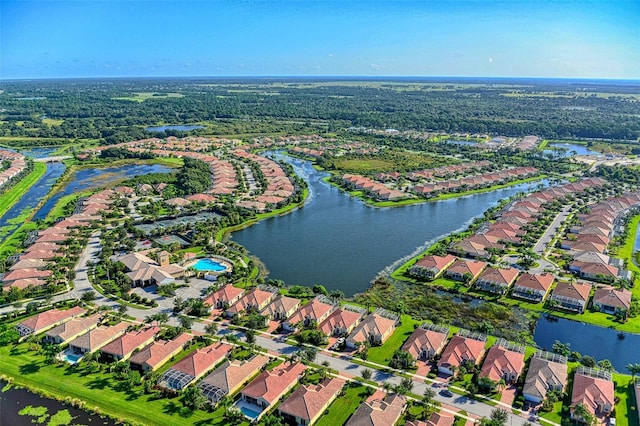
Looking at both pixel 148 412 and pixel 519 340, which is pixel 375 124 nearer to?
pixel 519 340

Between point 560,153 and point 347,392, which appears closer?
point 347,392

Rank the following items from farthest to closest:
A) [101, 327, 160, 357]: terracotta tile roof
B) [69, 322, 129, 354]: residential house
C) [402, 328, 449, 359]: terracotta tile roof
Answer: [69, 322, 129, 354]: residential house < [402, 328, 449, 359]: terracotta tile roof < [101, 327, 160, 357]: terracotta tile roof

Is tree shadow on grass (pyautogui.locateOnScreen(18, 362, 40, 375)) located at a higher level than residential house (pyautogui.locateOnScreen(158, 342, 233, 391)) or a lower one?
lower

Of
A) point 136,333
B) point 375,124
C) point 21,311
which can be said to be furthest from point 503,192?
point 375,124

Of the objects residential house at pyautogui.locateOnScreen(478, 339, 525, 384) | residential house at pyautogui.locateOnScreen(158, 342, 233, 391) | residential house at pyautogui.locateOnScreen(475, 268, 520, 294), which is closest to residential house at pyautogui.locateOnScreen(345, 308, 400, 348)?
residential house at pyautogui.locateOnScreen(478, 339, 525, 384)

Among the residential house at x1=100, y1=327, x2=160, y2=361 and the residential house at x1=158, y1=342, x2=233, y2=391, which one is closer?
the residential house at x1=158, y1=342, x2=233, y2=391

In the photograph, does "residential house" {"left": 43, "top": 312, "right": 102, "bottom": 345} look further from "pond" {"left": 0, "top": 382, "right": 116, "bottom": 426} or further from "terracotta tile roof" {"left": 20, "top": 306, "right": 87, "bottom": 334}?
"pond" {"left": 0, "top": 382, "right": 116, "bottom": 426}

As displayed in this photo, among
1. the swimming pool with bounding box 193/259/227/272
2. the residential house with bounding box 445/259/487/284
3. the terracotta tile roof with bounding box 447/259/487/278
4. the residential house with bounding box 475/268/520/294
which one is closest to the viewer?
the residential house with bounding box 475/268/520/294
